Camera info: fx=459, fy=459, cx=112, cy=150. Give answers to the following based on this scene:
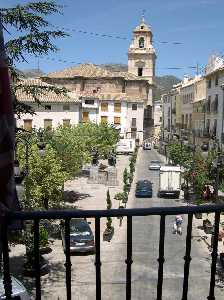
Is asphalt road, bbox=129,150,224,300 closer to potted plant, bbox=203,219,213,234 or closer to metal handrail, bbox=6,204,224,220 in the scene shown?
potted plant, bbox=203,219,213,234

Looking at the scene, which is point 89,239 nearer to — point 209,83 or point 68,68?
point 209,83

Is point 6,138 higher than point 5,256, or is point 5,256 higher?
point 6,138

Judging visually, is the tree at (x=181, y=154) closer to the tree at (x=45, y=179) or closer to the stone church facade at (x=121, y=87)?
the tree at (x=45, y=179)

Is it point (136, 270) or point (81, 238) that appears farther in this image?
point (81, 238)

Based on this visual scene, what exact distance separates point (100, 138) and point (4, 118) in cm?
4909

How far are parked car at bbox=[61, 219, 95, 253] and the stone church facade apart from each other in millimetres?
47967

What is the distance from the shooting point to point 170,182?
32969 millimetres

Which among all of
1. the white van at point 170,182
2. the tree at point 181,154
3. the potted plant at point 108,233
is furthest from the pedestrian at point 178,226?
the tree at point 181,154

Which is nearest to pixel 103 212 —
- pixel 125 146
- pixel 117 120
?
pixel 125 146

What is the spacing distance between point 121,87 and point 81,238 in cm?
6156

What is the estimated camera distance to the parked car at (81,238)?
1794 centimetres

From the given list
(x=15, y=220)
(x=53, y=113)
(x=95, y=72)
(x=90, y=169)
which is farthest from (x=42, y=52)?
(x=95, y=72)

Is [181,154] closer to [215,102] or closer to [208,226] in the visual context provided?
[215,102]

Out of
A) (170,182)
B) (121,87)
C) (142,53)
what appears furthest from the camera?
(142,53)
